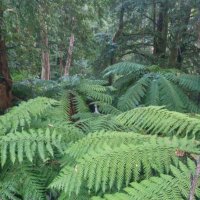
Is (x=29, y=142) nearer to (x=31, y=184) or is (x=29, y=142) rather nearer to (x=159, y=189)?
(x=31, y=184)

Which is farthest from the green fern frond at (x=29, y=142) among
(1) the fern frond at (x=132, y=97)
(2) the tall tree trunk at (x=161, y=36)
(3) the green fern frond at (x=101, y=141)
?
(2) the tall tree trunk at (x=161, y=36)

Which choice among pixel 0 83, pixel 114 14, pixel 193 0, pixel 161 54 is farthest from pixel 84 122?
pixel 114 14

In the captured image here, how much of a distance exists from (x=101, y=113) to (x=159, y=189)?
8.06 feet

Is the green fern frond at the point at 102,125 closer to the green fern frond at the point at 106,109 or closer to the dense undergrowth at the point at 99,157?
the dense undergrowth at the point at 99,157

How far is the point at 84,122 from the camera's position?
307 centimetres

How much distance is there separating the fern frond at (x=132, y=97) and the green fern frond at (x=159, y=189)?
8.08 feet

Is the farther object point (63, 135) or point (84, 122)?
point (84, 122)

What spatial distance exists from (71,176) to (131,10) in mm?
6842

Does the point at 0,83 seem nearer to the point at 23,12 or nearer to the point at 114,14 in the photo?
the point at 23,12

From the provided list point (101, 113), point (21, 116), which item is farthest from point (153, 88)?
point (21, 116)

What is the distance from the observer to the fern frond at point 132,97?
4.05 m

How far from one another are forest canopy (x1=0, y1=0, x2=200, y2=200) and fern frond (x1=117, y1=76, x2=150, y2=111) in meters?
0.01

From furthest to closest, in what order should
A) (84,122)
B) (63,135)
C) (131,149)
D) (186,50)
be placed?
(186,50) → (84,122) → (63,135) → (131,149)

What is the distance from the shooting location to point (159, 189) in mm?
1477
